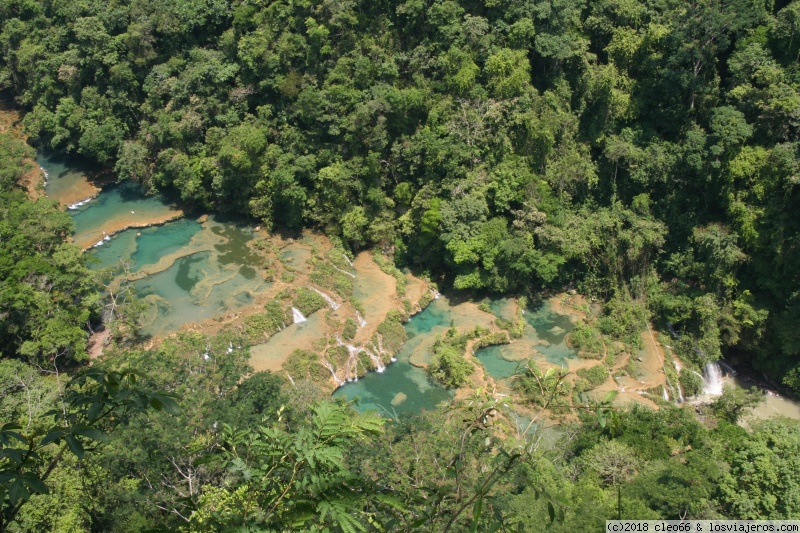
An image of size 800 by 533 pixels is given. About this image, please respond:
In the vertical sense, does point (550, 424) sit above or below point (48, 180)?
below

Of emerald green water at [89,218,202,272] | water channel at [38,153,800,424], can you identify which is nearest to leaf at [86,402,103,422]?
water channel at [38,153,800,424]

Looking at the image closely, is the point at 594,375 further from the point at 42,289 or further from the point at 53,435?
the point at 53,435

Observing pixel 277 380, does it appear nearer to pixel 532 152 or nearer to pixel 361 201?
pixel 361 201

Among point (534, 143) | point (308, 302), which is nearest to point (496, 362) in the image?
point (308, 302)

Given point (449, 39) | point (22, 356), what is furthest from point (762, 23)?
point (22, 356)

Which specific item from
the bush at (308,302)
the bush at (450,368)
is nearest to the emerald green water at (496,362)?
the bush at (450,368)

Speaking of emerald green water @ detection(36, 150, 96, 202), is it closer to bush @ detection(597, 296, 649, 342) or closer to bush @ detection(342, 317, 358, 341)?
bush @ detection(342, 317, 358, 341)
